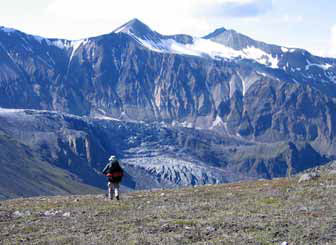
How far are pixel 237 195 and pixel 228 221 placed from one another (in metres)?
10.9

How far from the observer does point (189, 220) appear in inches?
1166

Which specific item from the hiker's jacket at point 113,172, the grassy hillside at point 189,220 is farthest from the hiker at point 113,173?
the grassy hillside at point 189,220

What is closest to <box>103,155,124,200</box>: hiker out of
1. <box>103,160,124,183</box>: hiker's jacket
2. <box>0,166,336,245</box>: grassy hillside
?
<box>103,160,124,183</box>: hiker's jacket

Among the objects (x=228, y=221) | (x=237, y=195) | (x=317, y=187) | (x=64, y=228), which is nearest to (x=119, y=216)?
(x=64, y=228)

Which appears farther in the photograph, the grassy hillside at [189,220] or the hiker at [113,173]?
the hiker at [113,173]

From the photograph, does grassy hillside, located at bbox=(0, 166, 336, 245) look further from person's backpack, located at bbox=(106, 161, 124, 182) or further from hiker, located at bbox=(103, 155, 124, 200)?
person's backpack, located at bbox=(106, 161, 124, 182)

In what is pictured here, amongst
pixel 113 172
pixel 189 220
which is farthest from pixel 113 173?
pixel 189 220

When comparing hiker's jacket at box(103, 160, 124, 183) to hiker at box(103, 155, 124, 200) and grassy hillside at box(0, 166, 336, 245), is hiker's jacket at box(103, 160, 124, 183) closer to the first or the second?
hiker at box(103, 155, 124, 200)

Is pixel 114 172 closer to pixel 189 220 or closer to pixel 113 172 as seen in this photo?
pixel 113 172

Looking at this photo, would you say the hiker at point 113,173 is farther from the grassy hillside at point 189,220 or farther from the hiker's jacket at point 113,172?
the grassy hillside at point 189,220

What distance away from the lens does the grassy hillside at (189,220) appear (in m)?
25.8

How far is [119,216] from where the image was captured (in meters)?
32.2

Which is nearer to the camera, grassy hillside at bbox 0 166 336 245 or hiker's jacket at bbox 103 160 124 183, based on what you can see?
grassy hillside at bbox 0 166 336 245

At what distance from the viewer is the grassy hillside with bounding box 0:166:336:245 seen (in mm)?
25812
